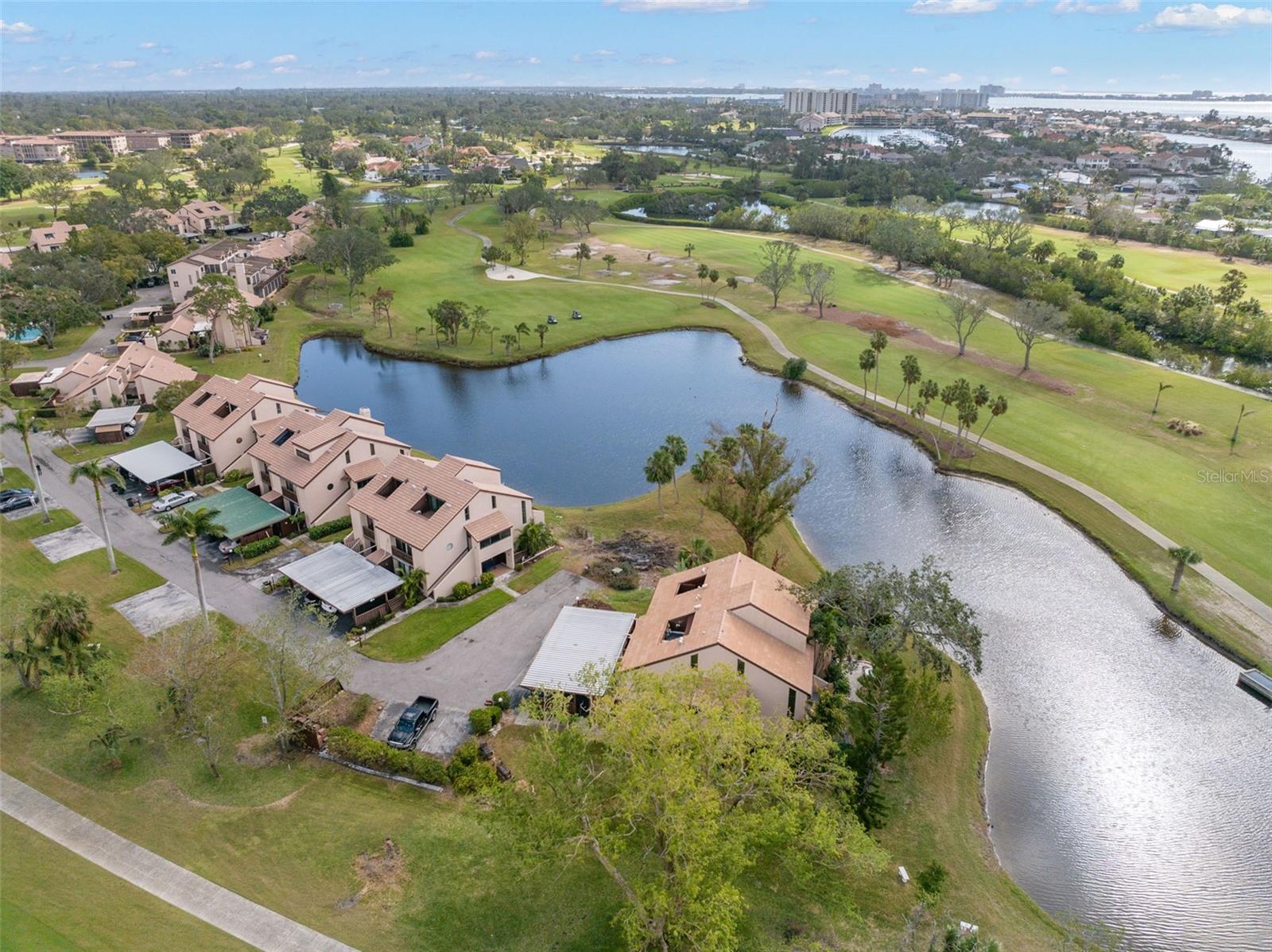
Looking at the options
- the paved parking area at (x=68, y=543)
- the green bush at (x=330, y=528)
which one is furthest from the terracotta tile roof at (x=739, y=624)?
the paved parking area at (x=68, y=543)

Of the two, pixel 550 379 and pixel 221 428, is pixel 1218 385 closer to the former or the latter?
pixel 550 379

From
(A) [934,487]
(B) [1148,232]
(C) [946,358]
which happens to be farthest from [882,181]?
(A) [934,487]

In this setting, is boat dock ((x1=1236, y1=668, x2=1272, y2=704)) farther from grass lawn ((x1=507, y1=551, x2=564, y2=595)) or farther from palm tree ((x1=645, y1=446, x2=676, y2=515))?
grass lawn ((x1=507, y1=551, x2=564, y2=595))

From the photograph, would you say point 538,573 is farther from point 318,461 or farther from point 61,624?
point 61,624

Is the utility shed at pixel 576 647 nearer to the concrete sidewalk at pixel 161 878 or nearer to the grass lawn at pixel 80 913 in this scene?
the concrete sidewalk at pixel 161 878

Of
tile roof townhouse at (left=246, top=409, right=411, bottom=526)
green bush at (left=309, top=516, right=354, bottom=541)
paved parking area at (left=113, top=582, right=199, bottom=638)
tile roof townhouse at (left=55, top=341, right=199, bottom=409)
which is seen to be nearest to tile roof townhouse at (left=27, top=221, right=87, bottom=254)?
tile roof townhouse at (left=55, top=341, right=199, bottom=409)

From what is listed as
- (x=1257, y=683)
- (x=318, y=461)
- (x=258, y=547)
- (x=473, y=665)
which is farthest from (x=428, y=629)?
(x=1257, y=683)

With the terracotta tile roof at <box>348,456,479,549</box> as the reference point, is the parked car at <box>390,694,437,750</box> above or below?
below

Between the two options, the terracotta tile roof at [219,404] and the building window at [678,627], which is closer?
the building window at [678,627]
